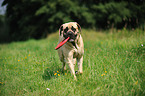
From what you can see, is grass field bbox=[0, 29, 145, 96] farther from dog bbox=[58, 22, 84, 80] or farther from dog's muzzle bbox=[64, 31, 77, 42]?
dog's muzzle bbox=[64, 31, 77, 42]

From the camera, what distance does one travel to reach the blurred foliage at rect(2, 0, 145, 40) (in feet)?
40.1

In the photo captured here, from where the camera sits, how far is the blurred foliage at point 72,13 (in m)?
12.2

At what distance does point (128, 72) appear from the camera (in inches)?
Answer: 121

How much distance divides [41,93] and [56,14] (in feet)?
35.8

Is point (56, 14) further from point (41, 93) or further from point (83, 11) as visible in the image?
point (41, 93)

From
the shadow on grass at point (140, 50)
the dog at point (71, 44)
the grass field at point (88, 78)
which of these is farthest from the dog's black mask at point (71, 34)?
the shadow on grass at point (140, 50)

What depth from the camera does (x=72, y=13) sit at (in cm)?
1423

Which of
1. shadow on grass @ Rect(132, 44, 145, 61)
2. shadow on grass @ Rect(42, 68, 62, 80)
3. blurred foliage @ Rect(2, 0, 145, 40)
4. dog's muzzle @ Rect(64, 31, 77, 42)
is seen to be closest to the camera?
dog's muzzle @ Rect(64, 31, 77, 42)

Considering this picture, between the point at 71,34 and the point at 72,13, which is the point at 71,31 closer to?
the point at 71,34

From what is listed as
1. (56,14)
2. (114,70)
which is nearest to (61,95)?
(114,70)

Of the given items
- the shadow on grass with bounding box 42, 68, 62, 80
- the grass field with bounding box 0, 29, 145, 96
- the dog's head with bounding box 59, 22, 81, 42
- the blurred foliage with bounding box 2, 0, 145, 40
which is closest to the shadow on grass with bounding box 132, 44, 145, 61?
the grass field with bounding box 0, 29, 145, 96

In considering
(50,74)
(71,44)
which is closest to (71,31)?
(71,44)

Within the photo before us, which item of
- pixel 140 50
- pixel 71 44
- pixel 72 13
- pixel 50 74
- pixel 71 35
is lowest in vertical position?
pixel 50 74

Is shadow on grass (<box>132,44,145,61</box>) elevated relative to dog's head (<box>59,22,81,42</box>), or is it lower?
lower
